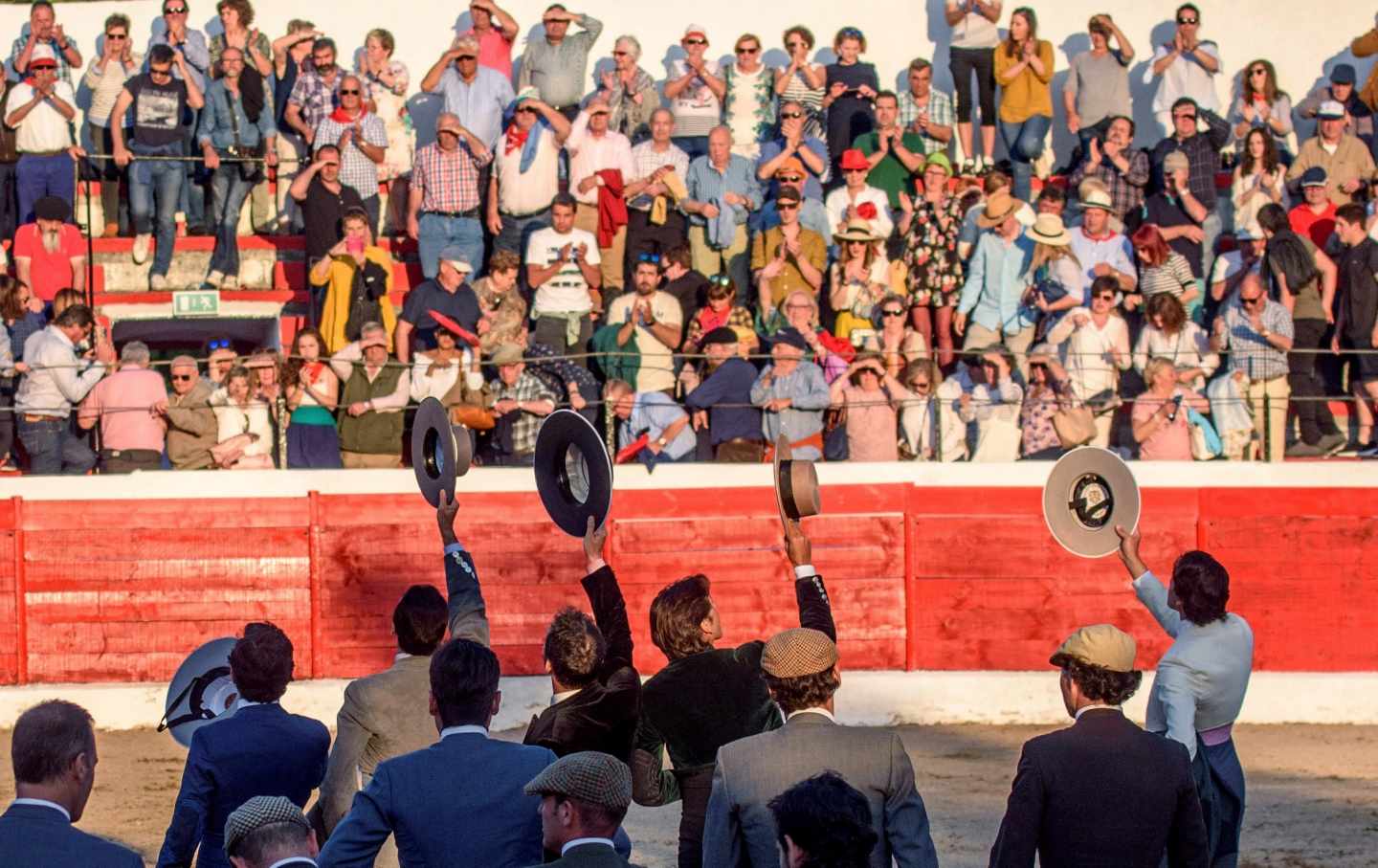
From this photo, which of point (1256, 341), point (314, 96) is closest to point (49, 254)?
point (314, 96)

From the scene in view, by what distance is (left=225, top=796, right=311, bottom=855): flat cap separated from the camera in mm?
4121

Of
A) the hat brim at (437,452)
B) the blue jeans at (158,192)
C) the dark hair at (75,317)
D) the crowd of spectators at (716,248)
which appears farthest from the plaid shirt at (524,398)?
the hat brim at (437,452)

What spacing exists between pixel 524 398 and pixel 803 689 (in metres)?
8.82

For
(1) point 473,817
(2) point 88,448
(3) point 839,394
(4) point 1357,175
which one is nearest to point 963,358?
(3) point 839,394

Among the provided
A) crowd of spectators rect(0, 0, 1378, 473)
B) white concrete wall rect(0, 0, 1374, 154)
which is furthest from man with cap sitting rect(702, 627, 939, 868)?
white concrete wall rect(0, 0, 1374, 154)

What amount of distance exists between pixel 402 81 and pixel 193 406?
14.6 feet

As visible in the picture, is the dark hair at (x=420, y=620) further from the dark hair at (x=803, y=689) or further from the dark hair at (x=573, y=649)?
the dark hair at (x=803, y=689)

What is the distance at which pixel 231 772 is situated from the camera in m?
5.52

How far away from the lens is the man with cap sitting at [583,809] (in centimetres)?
416

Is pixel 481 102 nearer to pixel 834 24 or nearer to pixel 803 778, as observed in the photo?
pixel 834 24

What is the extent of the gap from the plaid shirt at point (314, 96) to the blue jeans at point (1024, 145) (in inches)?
214

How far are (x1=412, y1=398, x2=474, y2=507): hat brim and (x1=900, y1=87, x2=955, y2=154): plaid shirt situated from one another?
418 inches

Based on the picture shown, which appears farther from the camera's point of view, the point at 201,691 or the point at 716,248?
the point at 716,248

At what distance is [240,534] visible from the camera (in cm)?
1388
